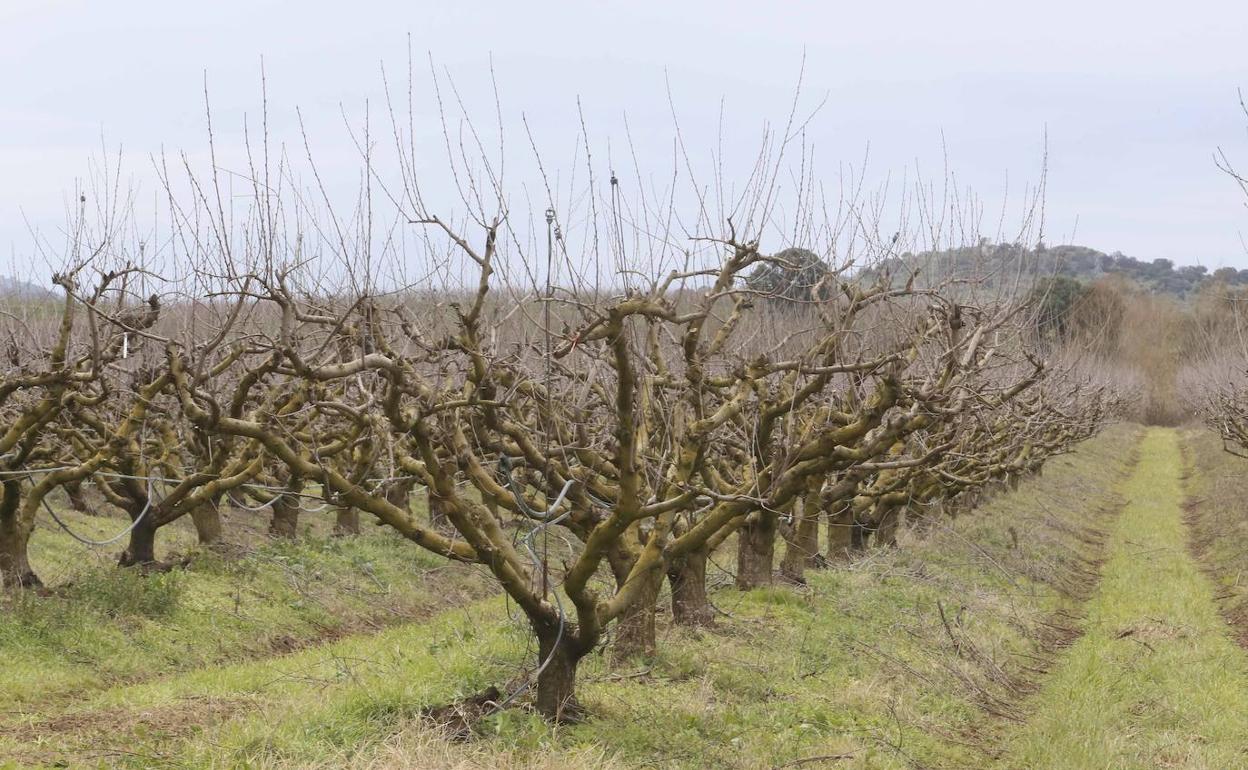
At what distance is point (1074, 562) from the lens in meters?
20.6

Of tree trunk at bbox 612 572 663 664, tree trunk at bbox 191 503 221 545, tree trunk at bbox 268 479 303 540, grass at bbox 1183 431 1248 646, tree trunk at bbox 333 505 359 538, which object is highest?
tree trunk at bbox 612 572 663 664

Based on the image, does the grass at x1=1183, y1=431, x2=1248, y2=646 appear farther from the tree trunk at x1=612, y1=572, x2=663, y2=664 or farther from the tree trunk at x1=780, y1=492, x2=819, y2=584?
the tree trunk at x1=612, y1=572, x2=663, y2=664

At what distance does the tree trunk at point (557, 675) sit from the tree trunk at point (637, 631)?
1.69 metres

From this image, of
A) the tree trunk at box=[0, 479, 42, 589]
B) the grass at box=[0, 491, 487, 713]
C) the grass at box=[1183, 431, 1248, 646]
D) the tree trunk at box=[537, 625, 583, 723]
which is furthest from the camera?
the grass at box=[1183, 431, 1248, 646]

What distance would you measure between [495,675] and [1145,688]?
6.12 m

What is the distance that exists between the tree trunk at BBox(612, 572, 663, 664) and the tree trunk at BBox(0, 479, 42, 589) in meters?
6.98

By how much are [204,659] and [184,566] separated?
2.68m

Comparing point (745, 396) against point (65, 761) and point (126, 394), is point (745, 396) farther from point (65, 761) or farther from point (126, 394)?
point (126, 394)

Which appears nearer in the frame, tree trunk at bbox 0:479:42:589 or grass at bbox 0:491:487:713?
grass at bbox 0:491:487:713

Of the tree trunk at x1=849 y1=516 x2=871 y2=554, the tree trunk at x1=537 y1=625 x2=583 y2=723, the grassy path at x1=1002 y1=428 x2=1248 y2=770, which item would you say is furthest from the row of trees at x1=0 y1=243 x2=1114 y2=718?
the grassy path at x1=1002 y1=428 x2=1248 y2=770

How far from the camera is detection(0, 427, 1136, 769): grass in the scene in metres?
7.21

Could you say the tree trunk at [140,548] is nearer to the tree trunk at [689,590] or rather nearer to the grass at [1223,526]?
the tree trunk at [689,590]

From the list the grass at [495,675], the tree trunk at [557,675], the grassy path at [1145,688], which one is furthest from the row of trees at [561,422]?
the grassy path at [1145,688]

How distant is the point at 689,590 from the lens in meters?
11.5
